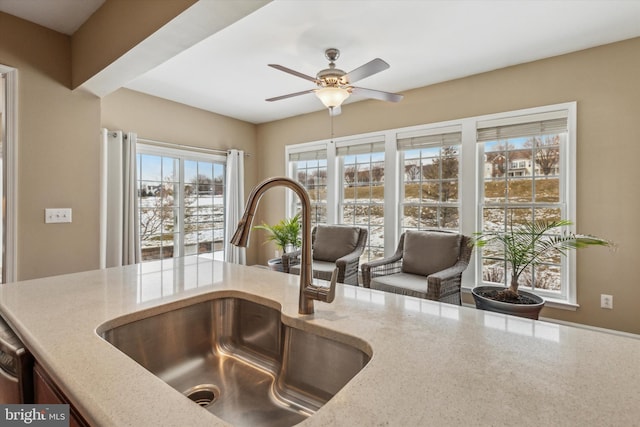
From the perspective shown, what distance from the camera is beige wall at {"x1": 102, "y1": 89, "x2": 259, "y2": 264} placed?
3.84 meters

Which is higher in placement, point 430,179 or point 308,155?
point 308,155

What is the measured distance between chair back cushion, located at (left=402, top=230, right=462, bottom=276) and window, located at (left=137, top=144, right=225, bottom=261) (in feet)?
9.71

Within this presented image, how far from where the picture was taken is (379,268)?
3.36m

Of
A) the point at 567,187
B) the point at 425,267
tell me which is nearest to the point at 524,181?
the point at 567,187

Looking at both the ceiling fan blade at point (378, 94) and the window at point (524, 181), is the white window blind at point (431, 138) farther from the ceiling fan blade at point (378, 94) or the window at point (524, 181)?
the ceiling fan blade at point (378, 94)

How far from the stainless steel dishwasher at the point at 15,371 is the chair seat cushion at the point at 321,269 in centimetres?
279

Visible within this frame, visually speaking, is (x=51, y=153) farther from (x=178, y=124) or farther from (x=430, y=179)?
(x=430, y=179)

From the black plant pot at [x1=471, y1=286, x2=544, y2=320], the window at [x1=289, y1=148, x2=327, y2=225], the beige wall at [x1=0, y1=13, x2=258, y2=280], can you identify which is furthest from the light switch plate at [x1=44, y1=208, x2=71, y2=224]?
the black plant pot at [x1=471, y1=286, x2=544, y2=320]

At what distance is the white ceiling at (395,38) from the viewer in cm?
231

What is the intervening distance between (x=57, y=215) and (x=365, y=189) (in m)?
3.32

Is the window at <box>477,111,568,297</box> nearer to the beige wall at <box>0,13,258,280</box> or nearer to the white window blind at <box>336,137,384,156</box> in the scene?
the white window blind at <box>336,137,384,156</box>

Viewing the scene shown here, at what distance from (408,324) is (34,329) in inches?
40.2

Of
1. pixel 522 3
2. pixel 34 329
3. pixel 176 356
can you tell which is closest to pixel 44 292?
pixel 34 329

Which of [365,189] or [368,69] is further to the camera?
[365,189]
